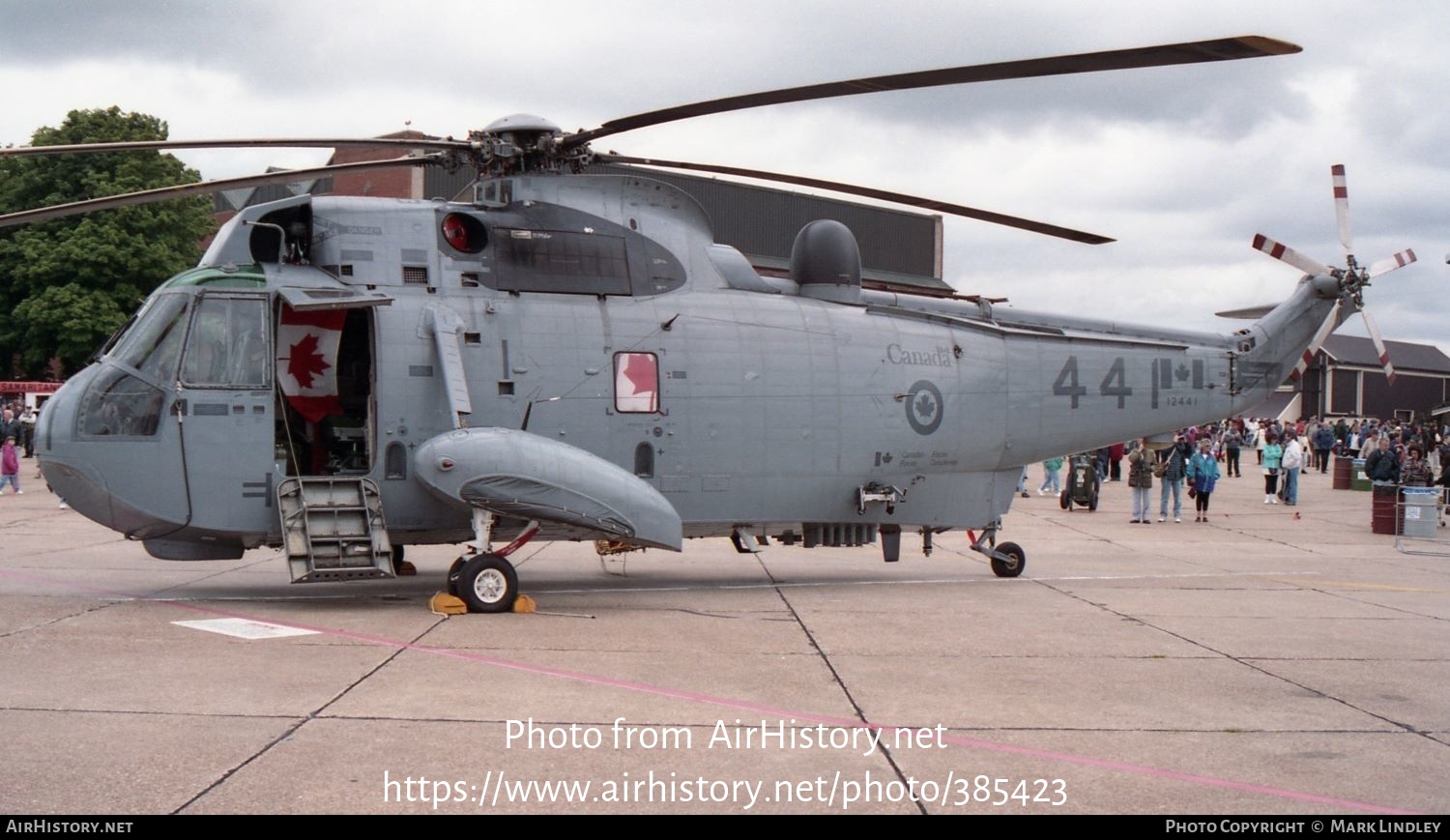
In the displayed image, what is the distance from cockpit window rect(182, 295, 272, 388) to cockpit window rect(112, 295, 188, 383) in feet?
0.41

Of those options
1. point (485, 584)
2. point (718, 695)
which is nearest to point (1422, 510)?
point (485, 584)

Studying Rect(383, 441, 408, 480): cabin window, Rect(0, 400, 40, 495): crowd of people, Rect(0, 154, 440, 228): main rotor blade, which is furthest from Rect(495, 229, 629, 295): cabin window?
Rect(0, 400, 40, 495): crowd of people

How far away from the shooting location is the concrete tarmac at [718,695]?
19.2 feet

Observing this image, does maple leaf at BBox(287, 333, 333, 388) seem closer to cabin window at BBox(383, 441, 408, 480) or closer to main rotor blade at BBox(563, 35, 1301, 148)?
cabin window at BBox(383, 441, 408, 480)

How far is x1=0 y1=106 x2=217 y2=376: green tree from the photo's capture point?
45875mm

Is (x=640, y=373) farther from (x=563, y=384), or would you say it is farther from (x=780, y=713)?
(x=780, y=713)

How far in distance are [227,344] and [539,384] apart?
2891 millimetres

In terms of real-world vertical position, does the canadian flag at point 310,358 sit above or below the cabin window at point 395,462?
above

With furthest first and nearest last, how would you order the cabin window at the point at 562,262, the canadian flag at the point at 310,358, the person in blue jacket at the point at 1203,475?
the person in blue jacket at the point at 1203,475
the cabin window at the point at 562,262
the canadian flag at the point at 310,358

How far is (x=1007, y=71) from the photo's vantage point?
905 centimetres

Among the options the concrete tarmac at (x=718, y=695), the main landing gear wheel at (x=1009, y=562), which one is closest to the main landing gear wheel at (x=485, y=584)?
the concrete tarmac at (x=718, y=695)

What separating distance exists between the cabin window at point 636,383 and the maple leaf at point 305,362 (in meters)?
2.88

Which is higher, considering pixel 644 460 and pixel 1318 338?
pixel 1318 338

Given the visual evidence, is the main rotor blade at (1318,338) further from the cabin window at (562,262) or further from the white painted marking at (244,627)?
the white painted marking at (244,627)
